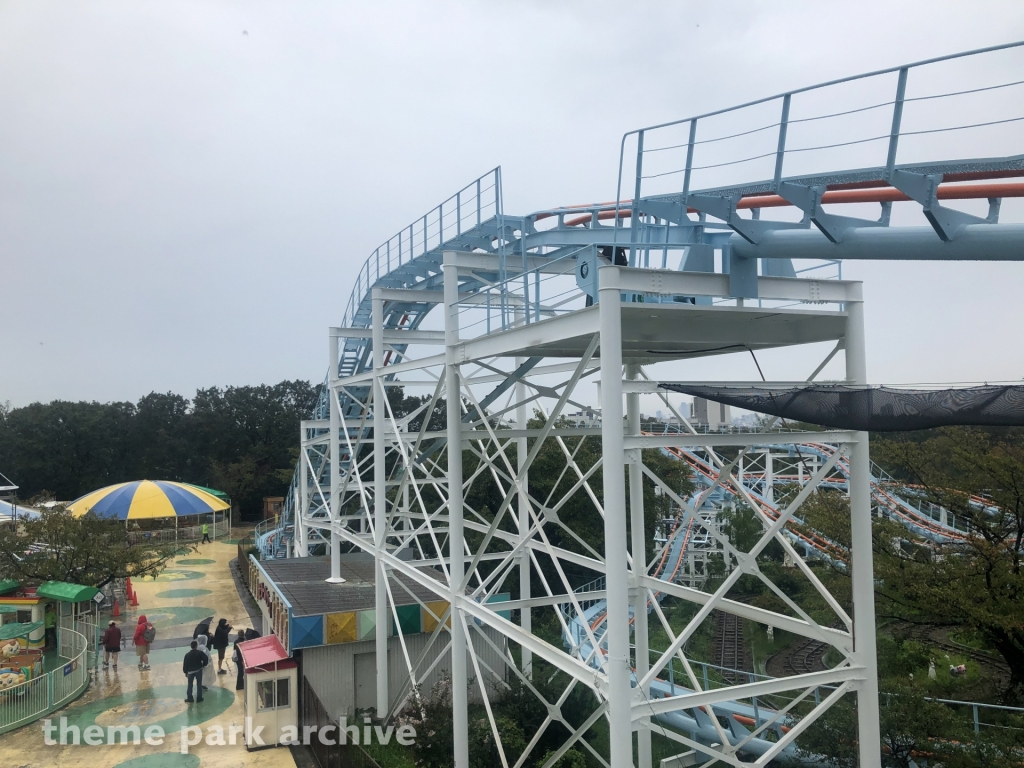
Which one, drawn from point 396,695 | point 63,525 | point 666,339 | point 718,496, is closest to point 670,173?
point 666,339

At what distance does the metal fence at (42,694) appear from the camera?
43.6ft

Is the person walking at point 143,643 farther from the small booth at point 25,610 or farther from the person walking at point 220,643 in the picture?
the small booth at point 25,610

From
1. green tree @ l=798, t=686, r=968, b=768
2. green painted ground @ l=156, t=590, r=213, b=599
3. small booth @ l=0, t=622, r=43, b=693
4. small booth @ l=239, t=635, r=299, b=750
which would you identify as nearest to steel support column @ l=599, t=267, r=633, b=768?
green tree @ l=798, t=686, r=968, b=768

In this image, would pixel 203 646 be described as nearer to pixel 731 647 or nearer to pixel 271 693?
pixel 271 693

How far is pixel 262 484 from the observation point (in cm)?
4788

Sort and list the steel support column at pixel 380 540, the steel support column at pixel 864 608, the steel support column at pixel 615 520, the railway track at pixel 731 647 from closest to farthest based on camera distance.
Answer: the steel support column at pixel 615 520 → the steel support column at pixel 864 608 → the steel support column at pixel 380 540 → the railway track at pixel 731 647

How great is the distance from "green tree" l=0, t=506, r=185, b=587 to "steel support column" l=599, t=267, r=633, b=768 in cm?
1652

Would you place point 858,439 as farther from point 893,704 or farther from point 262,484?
point 262,484

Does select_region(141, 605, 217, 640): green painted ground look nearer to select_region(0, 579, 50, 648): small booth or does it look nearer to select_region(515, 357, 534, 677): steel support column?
select_region(0, 579, 50, 648): small booth

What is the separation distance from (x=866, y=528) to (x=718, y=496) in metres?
26.3

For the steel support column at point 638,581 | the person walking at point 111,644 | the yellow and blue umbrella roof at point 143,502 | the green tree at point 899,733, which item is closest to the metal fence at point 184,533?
the yellow and blue umbrella roof at point 143,502

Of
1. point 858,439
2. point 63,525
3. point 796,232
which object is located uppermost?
point 796,232

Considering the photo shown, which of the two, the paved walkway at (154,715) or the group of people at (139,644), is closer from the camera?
the paved walkway at (154,715)

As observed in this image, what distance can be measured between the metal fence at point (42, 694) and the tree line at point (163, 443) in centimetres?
3176
